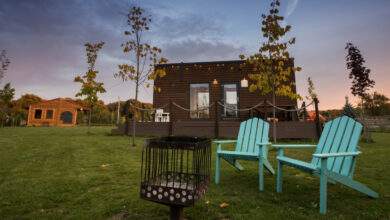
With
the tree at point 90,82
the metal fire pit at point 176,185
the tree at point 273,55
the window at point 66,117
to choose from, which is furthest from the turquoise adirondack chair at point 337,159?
the window at point 66,117

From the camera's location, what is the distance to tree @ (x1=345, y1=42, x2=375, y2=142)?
11.9 metres

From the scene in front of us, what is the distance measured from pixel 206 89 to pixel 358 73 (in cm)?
798

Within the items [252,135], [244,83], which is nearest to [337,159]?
[252,135]

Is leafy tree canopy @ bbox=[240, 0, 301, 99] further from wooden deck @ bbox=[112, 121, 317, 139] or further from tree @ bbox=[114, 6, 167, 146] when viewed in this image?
tree @ bbox=[114, 6, 167, 146]

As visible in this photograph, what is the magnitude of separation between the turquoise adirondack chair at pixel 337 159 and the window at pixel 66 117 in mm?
40634

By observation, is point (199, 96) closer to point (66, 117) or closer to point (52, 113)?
point (66, 117)

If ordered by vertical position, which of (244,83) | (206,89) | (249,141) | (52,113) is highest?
(244,83)

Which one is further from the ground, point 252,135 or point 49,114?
point 49,114

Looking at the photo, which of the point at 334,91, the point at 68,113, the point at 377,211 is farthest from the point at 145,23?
the point at 68,113

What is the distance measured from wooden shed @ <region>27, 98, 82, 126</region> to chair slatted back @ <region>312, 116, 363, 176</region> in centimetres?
4052

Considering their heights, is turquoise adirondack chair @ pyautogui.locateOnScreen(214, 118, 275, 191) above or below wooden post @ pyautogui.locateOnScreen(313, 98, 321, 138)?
below

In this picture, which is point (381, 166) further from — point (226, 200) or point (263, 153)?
point (226, 200)

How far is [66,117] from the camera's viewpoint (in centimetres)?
3950

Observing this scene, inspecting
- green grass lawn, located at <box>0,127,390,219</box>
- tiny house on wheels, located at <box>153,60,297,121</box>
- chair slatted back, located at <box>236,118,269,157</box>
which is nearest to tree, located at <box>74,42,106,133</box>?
tiny house on wheels, located at <box>153,60,297,121</box>
